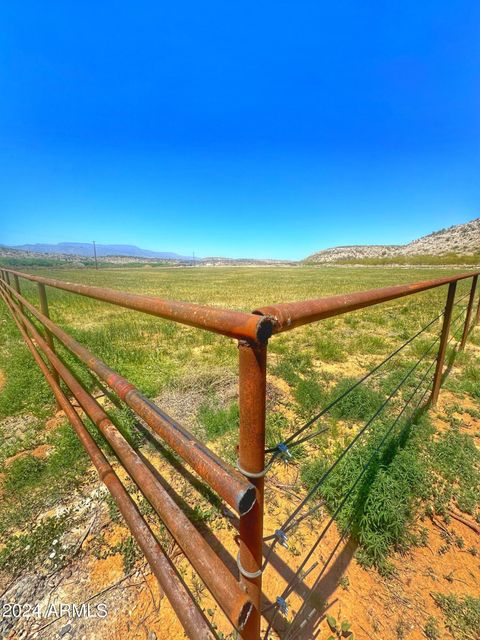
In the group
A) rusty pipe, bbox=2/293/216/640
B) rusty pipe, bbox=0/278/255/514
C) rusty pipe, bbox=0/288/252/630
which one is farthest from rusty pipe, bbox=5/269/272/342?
rusty pipe, bbox=2/293/216/640

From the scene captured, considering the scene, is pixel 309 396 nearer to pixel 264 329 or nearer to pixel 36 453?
pixel 36 453

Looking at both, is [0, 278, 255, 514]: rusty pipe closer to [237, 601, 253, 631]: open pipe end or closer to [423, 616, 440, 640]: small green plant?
[237, 601, 253, 631]: open pipe end

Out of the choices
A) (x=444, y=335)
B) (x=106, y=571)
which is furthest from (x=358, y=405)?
(x=106, y=571)

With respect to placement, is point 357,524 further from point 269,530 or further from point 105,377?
point 105,377

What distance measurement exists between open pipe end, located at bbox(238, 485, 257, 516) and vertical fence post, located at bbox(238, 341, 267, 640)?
7 centimetres

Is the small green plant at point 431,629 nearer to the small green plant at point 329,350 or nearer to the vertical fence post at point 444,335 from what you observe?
the vertical fence post at point 444,335

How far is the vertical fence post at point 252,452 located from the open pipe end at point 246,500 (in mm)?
67

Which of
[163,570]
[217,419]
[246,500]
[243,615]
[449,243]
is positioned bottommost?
[217,419]

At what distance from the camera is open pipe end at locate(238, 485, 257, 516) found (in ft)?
2.28

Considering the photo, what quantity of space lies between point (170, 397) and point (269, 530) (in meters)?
2.40

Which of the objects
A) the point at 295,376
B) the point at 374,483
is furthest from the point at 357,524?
the point at 295,376

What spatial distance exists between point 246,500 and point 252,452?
12 cm

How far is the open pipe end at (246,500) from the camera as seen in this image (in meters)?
0.70

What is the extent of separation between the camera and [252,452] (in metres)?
0.79
